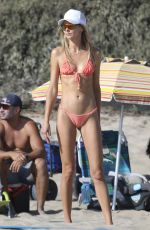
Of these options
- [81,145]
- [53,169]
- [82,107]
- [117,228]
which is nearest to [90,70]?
[82,107]

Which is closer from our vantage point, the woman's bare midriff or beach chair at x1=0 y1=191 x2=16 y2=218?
the woman's bare midriff

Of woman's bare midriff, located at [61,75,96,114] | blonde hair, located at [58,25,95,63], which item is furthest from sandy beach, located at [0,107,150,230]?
blonde hair, located at [58,25,95,63]

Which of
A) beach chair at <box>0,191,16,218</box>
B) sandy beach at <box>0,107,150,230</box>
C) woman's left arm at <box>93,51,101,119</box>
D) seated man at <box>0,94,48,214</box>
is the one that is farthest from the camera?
seated man at <box>0,94,48,214</box>

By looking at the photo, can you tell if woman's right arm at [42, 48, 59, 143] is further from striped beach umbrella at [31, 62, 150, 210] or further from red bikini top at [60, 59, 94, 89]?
striped beach umbrella at [31, 62, 150, 210]

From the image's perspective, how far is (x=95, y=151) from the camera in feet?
21.3

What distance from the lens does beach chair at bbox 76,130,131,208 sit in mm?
8977

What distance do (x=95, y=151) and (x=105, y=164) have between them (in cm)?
315

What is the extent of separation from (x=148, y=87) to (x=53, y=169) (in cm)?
202

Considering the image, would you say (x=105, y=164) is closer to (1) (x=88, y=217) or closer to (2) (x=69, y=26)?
(1) (x=88, y=217)

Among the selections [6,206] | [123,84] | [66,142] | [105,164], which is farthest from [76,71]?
[105,164]

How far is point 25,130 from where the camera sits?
849cm

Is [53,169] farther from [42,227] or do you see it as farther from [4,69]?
[4,69]

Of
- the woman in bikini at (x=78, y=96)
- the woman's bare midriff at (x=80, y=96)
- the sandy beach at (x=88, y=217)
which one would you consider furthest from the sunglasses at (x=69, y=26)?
the sandy beach at (x=88, y=217)

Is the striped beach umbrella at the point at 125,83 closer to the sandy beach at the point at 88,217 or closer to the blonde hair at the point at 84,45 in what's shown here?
the sandy beach at the point at 88,217
